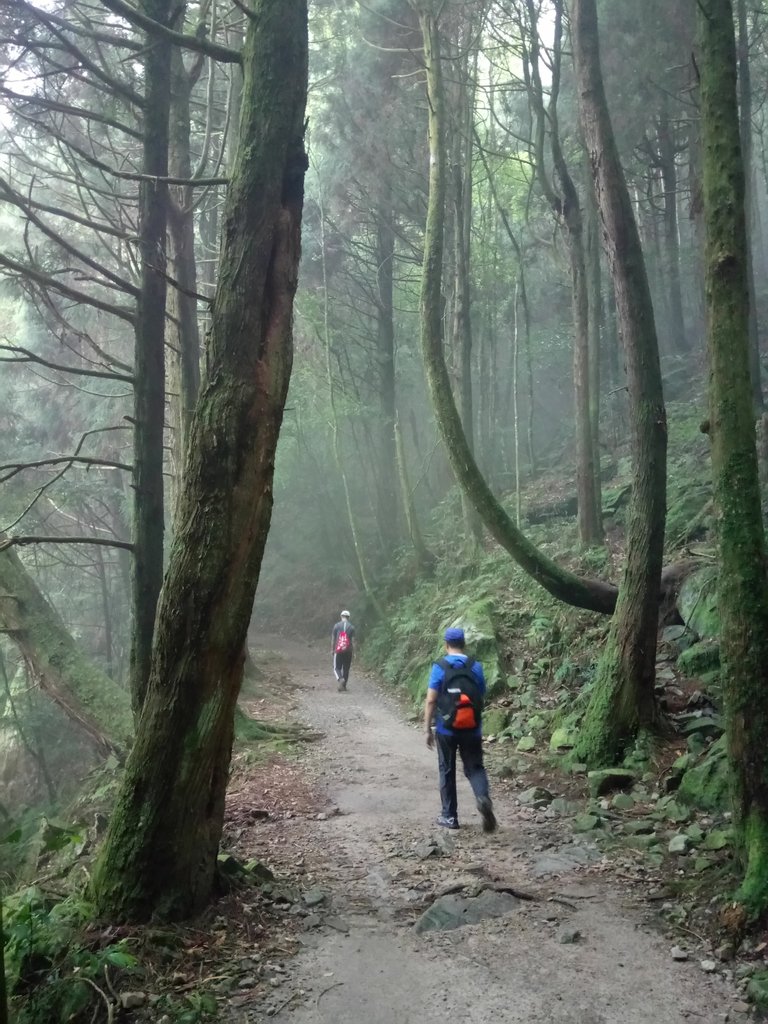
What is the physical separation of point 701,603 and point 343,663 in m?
8.45

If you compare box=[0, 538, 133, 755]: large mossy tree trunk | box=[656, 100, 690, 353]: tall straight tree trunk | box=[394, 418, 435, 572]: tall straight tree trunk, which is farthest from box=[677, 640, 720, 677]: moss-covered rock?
box=[656, 100, 690, 353]: tall straight tree trunk

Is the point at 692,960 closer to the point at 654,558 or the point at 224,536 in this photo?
the point at 224,536

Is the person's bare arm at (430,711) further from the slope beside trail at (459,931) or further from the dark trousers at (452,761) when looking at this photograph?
the slope beside trail at (459,931)

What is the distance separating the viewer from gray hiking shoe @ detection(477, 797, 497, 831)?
6590mm

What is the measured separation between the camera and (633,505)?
816 centimetres

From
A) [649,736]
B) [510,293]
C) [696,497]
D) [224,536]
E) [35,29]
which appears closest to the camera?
[224,536]

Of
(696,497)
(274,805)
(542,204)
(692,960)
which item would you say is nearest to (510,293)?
(542,204)

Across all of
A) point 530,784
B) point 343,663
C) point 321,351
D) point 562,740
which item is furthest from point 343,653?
point 321,351

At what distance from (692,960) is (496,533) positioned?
5.62 m

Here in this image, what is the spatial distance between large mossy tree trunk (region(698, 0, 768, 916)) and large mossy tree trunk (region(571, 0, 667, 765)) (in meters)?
3.00

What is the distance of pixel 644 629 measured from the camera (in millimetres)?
7883

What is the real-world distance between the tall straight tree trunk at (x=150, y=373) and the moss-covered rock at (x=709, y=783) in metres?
4.71

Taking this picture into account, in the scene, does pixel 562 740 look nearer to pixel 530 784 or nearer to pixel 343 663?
pixel 530 784

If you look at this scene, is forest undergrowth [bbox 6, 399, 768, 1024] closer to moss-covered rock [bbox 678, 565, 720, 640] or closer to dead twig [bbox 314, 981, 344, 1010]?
moss-covered rock [bbox 678, 565, 720, 640]
